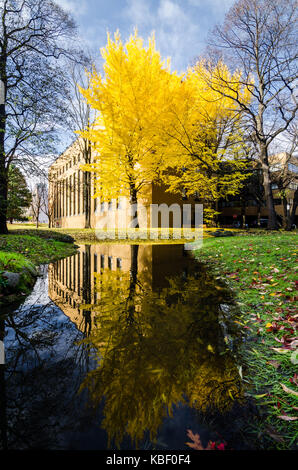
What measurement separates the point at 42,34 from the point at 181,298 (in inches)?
563

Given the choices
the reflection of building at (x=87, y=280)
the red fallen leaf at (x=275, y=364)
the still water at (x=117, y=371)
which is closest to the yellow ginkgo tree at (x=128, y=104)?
the reflection of building at (x=87, y=280)

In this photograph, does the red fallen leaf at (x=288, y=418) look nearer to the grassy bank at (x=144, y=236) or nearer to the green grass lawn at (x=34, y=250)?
the green grass lawn at (x=34, y=250)

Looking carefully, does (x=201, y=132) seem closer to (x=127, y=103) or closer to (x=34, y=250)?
(x=127, y=103)

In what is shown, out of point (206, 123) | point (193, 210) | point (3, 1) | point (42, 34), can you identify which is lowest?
point (193, 210)

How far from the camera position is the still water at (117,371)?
5.01ft

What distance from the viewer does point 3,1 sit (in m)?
11.0

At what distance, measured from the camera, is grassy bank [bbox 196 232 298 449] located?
159 centimetres

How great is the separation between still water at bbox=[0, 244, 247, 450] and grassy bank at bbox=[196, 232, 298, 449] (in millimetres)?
186

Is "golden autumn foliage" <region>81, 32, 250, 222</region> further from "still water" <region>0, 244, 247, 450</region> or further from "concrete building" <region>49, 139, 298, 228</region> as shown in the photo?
"still water" <region>0, 244, 247, 450</region>

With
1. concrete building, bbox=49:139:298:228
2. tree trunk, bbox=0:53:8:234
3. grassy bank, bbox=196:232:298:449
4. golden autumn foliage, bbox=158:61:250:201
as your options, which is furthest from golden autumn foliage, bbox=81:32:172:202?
grassy bank, bbox=196:232:298:449

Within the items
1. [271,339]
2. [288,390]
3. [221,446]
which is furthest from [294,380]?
[221,446]

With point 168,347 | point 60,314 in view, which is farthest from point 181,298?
point 60,314

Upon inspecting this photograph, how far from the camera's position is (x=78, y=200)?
3378 cm
